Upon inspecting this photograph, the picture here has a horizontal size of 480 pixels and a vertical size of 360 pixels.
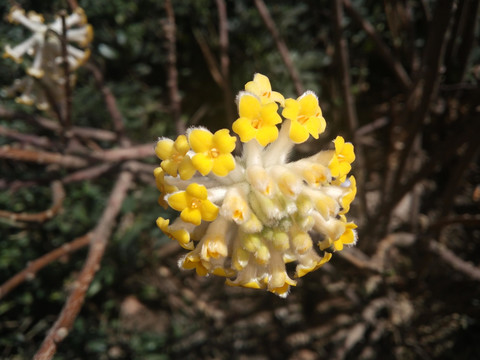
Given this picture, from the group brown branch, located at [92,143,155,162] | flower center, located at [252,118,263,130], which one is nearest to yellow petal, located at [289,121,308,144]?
flower center, located at [252,118,263,130]

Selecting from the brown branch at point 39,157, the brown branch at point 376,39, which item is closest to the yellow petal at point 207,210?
the brown branch at point 39,157

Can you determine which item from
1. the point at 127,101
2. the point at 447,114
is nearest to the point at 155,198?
the point at 127,101

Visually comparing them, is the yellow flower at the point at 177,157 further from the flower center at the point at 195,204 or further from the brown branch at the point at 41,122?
the brown branch at the point at 41,122

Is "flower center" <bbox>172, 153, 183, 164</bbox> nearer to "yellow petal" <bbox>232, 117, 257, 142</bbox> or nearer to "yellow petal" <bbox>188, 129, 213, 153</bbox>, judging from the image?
"yellow petal" <bbox>188, 129, 213, 153</bbox>

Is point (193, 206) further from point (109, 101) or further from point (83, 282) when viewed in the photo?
point (109, 101)

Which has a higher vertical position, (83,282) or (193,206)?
(193,206)

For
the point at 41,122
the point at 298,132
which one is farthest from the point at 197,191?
the point at 41,122
